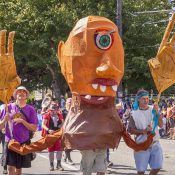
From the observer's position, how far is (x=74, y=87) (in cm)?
622

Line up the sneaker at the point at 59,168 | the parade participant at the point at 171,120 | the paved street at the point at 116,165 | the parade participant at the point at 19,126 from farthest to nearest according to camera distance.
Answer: the parade participant at the point at 171,120
the sneaker at the point at 59,168
the paved street at the point at 116,165
the parade participant at the point at 19,126

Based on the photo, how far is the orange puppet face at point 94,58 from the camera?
607 cm

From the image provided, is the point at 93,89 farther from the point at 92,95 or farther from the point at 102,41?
the point at 102,41

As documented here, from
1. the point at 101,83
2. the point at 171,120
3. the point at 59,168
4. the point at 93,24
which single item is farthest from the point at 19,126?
the point at 171,120

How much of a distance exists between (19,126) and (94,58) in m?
1.59

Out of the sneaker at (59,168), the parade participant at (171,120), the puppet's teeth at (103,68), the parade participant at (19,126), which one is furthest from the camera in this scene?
the parade participant at (171,120)

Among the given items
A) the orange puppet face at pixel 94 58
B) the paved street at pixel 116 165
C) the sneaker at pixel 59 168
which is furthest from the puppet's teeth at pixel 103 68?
the sneaker at pixel 59 168

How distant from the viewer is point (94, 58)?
613 centimetres

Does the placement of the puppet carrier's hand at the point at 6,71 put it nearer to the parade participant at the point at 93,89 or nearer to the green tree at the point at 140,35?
the parade participant at the point at 93,89

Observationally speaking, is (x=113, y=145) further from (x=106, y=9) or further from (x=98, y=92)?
(x=106, y=9)

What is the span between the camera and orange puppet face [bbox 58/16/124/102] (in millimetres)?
6074

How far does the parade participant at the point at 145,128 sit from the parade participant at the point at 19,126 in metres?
1.44

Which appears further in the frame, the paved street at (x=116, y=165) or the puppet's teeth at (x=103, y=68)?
the paved street at (x=116, y=165)

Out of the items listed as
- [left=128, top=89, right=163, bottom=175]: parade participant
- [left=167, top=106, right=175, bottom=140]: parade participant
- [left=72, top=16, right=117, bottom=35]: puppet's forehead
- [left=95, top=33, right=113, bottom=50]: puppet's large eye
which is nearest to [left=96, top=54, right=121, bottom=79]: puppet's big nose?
[left=95, top=33, right=113, bottom=50]: puppet's large eye
